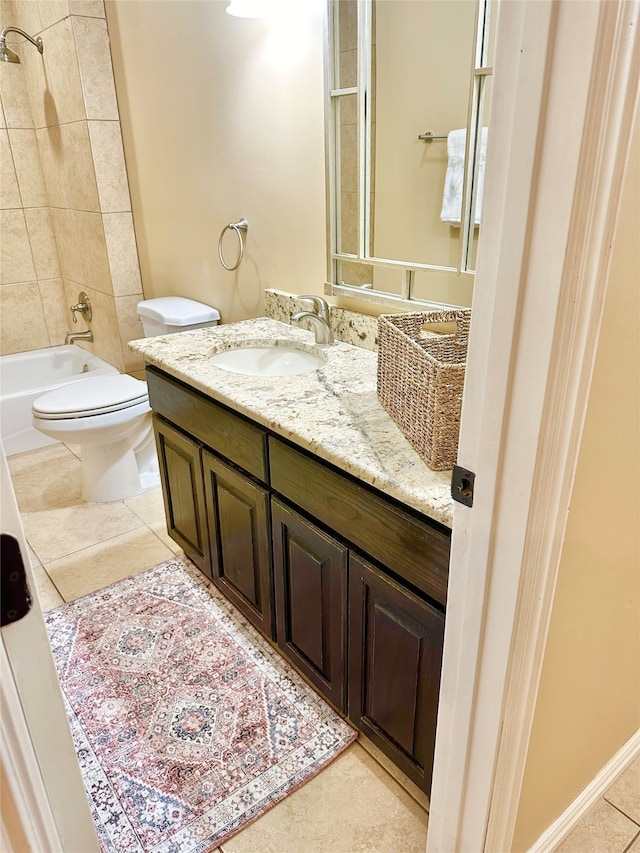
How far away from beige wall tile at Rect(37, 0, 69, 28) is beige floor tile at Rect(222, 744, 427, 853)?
317cm

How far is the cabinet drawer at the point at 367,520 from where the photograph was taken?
1.04 meters

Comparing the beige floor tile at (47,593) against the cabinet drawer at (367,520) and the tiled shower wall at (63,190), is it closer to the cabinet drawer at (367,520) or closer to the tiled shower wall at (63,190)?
the cabinet drawer at (367,520)

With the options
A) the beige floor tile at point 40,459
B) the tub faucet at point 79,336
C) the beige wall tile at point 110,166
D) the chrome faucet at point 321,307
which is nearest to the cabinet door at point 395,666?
the chrome faucet at point 321,307

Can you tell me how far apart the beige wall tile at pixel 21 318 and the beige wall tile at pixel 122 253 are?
0.93 meters

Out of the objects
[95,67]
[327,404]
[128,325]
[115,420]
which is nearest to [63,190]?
[95,67]

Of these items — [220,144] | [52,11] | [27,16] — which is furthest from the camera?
[27,16]

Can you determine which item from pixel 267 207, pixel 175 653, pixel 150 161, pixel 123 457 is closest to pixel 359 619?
pixel 175 653

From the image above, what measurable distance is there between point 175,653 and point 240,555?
15.8 inches

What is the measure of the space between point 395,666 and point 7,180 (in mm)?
3503

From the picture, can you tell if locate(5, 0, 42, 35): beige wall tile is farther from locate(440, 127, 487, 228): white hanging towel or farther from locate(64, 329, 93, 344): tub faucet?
locate(440, 127, 487, 228): white hanging towel

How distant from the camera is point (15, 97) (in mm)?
3264

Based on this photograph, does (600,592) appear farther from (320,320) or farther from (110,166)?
(110,166)

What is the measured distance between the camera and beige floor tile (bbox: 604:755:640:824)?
135 cm

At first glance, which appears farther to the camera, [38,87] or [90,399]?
[38,87]
